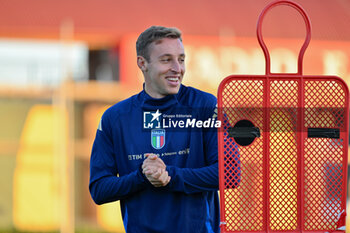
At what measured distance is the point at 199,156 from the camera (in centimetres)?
261

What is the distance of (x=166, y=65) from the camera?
8.58 feet

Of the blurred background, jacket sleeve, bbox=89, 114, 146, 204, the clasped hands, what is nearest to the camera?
the clasped hands

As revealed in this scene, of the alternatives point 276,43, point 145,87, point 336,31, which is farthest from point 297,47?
point 145,87

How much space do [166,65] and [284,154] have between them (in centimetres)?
65

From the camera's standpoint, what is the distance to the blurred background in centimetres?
889

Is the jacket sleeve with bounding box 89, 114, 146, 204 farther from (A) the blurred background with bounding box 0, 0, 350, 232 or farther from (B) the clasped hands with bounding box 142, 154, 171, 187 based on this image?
(A) the blurred background with bounding box 0, 0, 350, 232

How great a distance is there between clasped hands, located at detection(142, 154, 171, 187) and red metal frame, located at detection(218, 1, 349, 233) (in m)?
0.23

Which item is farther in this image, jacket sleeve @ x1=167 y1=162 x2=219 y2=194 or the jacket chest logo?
the jacket chest logo

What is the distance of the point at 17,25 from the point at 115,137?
8919 mm

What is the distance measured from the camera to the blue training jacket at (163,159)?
8.37 ft

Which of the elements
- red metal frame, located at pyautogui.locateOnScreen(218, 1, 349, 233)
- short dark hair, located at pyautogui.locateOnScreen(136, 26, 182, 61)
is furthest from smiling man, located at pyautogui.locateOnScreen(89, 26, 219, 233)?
red metal frame, located at pyautogui.locateOnScreen(218, 1, 349, 233)

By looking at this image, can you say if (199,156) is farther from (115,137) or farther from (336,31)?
(336,31)

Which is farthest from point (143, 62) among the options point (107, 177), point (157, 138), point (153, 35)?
point (107, 177)

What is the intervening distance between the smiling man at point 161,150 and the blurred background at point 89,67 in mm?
5697
